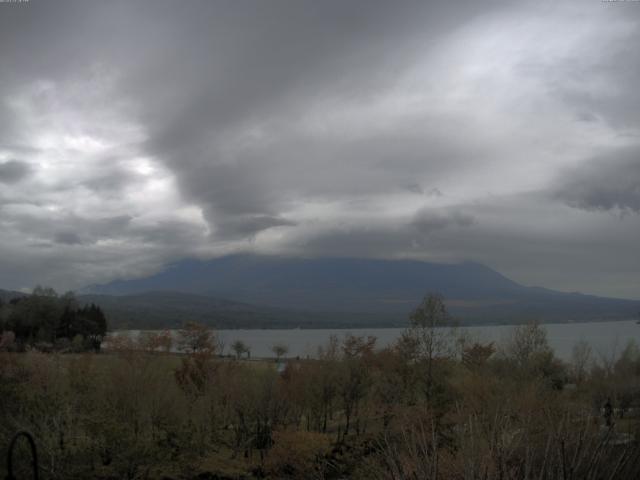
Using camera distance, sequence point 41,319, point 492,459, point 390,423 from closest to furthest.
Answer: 1. point 492,459
2. point 390,423
3. point 41,319

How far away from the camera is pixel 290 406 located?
40.2 metres

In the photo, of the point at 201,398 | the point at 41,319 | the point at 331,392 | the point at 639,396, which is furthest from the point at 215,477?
the point at 41,319

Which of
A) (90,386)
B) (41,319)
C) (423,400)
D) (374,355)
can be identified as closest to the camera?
(90,386)

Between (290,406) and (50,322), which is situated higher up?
(50,322)

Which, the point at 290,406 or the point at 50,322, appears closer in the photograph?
the point at 290,406

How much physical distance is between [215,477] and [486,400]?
52.0ft

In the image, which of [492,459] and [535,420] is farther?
[535,420]

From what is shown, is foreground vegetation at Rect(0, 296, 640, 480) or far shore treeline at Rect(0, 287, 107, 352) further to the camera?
far shore treeline at Rect(0, 287, 107, 352)

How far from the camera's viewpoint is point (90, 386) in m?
32.8

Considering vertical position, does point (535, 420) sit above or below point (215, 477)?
above

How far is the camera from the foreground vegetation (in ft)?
84.3

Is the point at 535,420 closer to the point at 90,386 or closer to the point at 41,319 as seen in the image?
the point at 90,386

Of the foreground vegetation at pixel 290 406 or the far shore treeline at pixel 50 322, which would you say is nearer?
the foreground vegetation at pixel 290 406

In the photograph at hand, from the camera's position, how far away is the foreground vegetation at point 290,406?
84.3 feet
